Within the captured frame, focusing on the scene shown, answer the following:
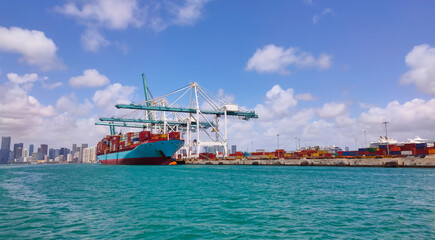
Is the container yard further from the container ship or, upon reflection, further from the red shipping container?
the container ship

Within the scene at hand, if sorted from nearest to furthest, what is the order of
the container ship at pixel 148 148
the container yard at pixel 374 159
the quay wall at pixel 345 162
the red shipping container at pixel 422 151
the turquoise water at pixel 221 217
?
the turquoise water at pixel 221 217
the quay wall at pixel 345 162
the container yard at pixel 374 159
the red shipping container at pixel 422 151
the container ship at pixel 148 148

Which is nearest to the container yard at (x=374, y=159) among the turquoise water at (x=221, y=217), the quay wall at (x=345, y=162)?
the quay wall at (x=345, y=162)

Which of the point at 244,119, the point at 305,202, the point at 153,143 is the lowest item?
the point at 305,202

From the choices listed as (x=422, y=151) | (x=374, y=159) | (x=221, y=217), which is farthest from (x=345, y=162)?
(x=221, y=217)

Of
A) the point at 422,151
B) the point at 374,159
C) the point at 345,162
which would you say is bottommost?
the point at 345,162

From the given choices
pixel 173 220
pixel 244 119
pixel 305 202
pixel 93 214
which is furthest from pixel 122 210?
pixel 244 119

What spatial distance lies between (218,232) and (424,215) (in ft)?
36.2

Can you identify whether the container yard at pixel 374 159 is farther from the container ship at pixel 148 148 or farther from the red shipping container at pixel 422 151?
the container ship at pixel 148 148

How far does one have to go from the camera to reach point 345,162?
215ft

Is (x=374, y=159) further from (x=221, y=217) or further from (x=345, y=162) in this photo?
(x=221, y=217)

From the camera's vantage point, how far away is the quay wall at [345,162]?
52.2 m

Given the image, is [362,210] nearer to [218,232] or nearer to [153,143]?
[218,232]

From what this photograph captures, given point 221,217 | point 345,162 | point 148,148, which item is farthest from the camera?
point 148,148

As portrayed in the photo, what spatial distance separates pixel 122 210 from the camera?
1483 cm
